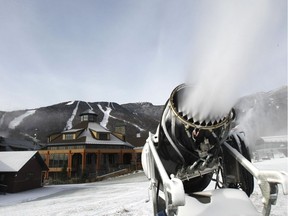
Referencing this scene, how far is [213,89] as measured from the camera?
3000 millimetres

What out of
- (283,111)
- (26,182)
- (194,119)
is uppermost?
(283,111)

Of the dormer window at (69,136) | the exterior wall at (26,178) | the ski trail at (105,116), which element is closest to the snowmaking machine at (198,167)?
the exterior wall at (26,178)

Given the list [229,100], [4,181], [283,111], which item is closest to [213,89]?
[229,100]

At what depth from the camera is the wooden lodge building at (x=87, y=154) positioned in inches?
1914

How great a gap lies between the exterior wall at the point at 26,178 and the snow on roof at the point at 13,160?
475 mm

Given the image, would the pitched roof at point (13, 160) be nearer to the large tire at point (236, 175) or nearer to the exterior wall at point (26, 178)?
the exterior wall at point (26, 178)

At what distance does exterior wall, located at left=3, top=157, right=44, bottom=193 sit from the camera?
3222 cm

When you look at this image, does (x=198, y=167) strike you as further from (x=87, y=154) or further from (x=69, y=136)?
(x=69, y=136)

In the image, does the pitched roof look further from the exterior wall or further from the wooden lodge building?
the wooden lodge building

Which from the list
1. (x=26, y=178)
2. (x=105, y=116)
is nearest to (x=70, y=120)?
(x=105, y=116)

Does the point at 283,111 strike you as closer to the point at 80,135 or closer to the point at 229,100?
the point at 80,135

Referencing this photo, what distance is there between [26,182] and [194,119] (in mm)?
35825

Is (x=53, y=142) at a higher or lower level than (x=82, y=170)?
higher

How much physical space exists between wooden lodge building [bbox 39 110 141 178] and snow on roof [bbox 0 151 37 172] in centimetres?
1174
